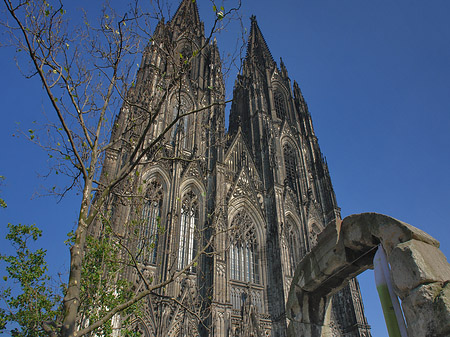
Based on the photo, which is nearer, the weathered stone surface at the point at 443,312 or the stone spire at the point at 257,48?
the weathered stone surface at the point at 443,312

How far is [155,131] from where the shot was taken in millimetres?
20438

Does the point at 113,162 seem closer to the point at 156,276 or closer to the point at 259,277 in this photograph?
the point at 156,276

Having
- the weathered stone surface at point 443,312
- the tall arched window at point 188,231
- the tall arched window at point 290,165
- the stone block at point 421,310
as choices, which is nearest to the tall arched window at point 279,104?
the tall arched window at point 290,165

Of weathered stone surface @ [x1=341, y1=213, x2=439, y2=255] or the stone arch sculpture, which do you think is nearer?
the stone arch sculpture

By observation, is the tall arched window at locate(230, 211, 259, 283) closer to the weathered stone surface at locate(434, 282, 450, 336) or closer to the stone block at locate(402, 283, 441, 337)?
the stone block at locate(402, 283, 441, 337)

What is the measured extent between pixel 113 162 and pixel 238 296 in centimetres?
947

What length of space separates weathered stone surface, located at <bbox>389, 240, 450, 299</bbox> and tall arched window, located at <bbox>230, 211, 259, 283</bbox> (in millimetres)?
14527

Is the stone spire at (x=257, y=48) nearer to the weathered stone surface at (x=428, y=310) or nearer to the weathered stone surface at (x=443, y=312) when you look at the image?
the weathered stone surface at (x=428, y=310)

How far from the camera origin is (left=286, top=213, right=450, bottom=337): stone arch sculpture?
2.95 m

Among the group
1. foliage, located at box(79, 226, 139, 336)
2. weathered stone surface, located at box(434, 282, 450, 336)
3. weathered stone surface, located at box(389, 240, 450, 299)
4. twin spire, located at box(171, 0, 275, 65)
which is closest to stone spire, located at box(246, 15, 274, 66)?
twin spire, located at box(171, 0, 275, 65)

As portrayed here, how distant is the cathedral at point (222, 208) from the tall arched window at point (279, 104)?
2.12ft

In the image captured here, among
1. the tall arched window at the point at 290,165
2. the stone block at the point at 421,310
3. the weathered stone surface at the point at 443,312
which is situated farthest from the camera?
the tall arched window at the point at 290,165

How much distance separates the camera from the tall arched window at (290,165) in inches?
981

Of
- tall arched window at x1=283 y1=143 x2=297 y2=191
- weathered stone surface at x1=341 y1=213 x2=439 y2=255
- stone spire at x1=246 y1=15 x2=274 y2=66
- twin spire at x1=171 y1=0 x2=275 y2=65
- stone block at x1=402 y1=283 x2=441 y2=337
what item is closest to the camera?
stone block at x1=402 y1=283 x2=441 y2=337
